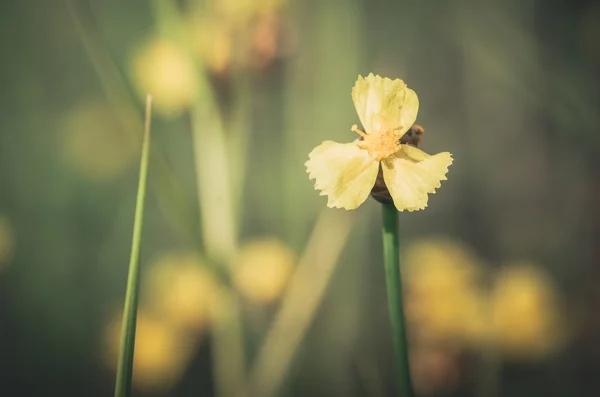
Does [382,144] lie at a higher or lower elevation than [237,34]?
lower

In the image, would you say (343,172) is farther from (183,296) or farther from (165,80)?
(165,80)

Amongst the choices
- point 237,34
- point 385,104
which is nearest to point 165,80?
point 237,34

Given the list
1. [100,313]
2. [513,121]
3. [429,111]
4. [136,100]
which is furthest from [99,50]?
[513,121]

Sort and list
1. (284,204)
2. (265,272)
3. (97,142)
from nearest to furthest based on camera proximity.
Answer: (265,272) → (284,204) → (97,142)

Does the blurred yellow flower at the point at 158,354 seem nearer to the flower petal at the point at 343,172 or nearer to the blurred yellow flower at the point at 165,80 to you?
the blurred yellow flower at the point at 165,80

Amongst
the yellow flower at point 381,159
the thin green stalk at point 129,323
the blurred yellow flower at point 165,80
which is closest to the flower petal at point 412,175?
the yellow flower at point 381,159

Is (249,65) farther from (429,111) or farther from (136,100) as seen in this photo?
(429,111)

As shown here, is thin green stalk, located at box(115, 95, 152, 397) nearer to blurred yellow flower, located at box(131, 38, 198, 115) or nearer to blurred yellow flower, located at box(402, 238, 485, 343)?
blurred yellow flower, located at box(402, 238, 485, 343)
